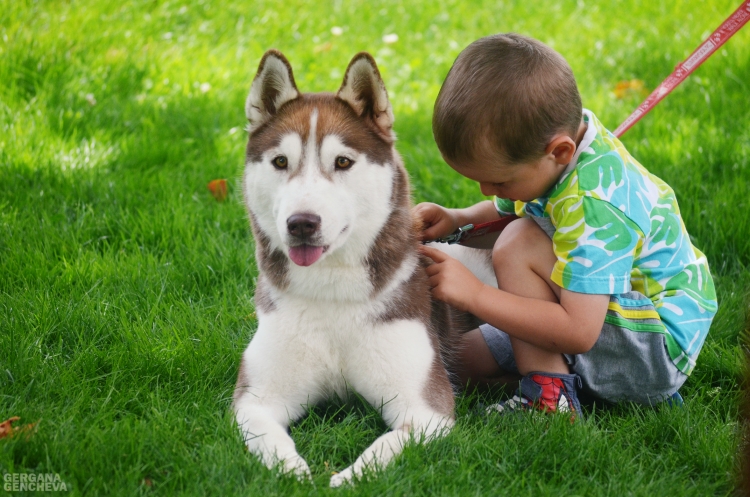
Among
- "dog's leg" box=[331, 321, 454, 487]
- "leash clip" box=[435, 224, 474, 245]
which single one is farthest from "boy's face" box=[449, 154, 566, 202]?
"dog's leg" box=[331, 321, 454, 487]

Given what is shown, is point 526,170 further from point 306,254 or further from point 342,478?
point 342,478

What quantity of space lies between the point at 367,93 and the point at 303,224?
2.36ft

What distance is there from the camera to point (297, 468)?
8.51 ft

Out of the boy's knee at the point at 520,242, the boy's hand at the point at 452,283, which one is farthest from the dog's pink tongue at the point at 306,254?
the boy's knee at the point at 520,242

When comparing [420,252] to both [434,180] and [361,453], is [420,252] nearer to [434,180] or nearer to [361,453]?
[361,453]

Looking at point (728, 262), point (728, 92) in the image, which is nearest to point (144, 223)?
point (728, 262)

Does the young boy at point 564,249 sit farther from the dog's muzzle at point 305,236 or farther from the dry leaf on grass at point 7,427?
the dry leaf on grass at point 7,427

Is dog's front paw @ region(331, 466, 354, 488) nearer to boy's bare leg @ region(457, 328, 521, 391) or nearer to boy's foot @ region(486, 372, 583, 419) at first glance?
boy's foot @ region(486, 372, 583, 419)

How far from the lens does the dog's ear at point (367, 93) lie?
3.05 m

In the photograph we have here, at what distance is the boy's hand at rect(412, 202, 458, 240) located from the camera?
3.70 metres

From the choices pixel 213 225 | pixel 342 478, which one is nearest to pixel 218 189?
pixel 213 225

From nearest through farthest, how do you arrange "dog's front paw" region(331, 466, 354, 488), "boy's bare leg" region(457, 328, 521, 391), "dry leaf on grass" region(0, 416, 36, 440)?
1. "dog's front paw" region(331, 466, 354, 488)
2. "dry leaf on grass" region(0, 416, 36, 440)
3. "boy's bare leg" region(457, 328, 521, 391)

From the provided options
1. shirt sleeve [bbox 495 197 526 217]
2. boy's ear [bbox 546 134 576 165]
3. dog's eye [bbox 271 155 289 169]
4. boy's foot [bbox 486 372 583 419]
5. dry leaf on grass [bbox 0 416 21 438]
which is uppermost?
boy's ear [bbox 546 134 576 165]

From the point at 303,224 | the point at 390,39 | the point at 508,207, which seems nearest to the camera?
the point at 303,224
